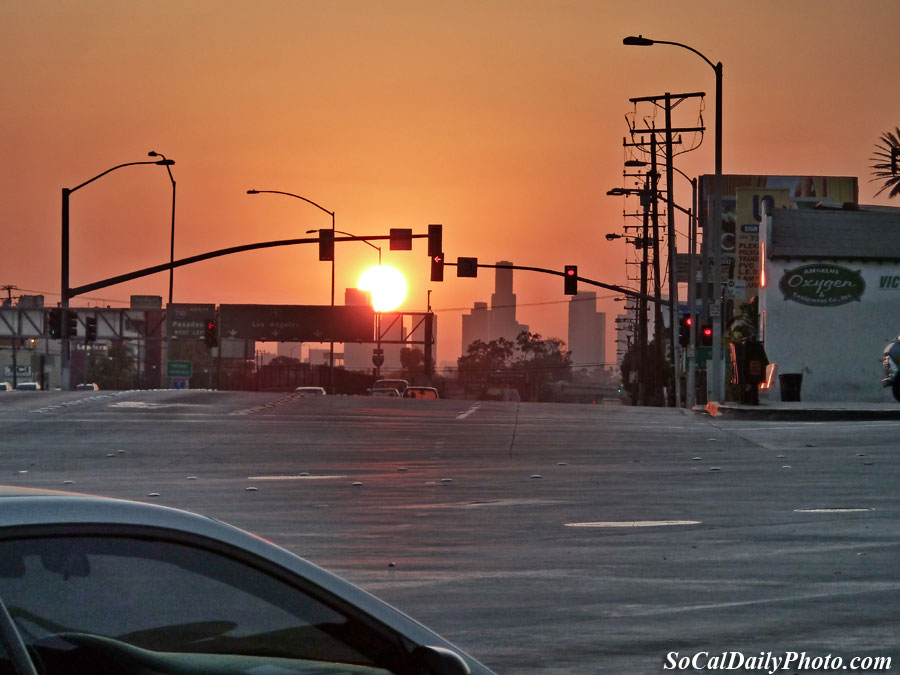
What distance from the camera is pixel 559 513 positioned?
13344 millimetres

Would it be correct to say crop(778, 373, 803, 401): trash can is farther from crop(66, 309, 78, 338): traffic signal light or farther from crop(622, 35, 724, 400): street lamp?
crop(66, 309, 78, 338): traffic signal light

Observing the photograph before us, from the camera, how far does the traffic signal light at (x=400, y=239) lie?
46.6 metres

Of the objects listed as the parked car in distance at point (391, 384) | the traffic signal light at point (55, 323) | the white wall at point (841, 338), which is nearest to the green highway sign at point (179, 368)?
the parked car in distance at point (391, 384)

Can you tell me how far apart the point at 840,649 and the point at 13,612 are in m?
5.49

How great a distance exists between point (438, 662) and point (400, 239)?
43.9m

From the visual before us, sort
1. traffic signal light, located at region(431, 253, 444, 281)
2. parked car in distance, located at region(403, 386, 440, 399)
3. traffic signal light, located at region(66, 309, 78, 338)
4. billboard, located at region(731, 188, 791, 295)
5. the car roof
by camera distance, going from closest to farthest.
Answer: the car roof < traffic signal light, located at region(66, 309, 78, 338) < traffic signal light, located at region(431, 253, 444, 281) < parked car in distance, located at region(403, 386, 440, 399) < billboard, located at region(731, 188, 791, 295)

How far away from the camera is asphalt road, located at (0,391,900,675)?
25.7 feet

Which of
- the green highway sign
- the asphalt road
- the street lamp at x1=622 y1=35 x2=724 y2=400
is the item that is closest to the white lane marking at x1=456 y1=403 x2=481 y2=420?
→ the asphalt road

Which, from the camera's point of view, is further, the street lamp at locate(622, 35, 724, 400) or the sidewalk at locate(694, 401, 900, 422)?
the street lamp at locate(622, 35, 724, 400)

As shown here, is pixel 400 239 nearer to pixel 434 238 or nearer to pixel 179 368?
pixel 434 238

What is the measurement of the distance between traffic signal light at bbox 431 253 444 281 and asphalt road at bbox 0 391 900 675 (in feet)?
71.7

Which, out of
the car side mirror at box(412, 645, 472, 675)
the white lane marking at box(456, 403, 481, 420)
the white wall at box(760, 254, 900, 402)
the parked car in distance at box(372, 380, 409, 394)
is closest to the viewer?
the car side mirror at box(412, 645, 472, 675)

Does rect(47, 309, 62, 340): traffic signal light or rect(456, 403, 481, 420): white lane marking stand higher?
rect(47, 309, 62, 340): traffic signal light

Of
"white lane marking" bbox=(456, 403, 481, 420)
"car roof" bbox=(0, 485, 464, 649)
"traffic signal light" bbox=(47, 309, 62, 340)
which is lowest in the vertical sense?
"white lane marking" bbox=(456, 403, 481, 420)
